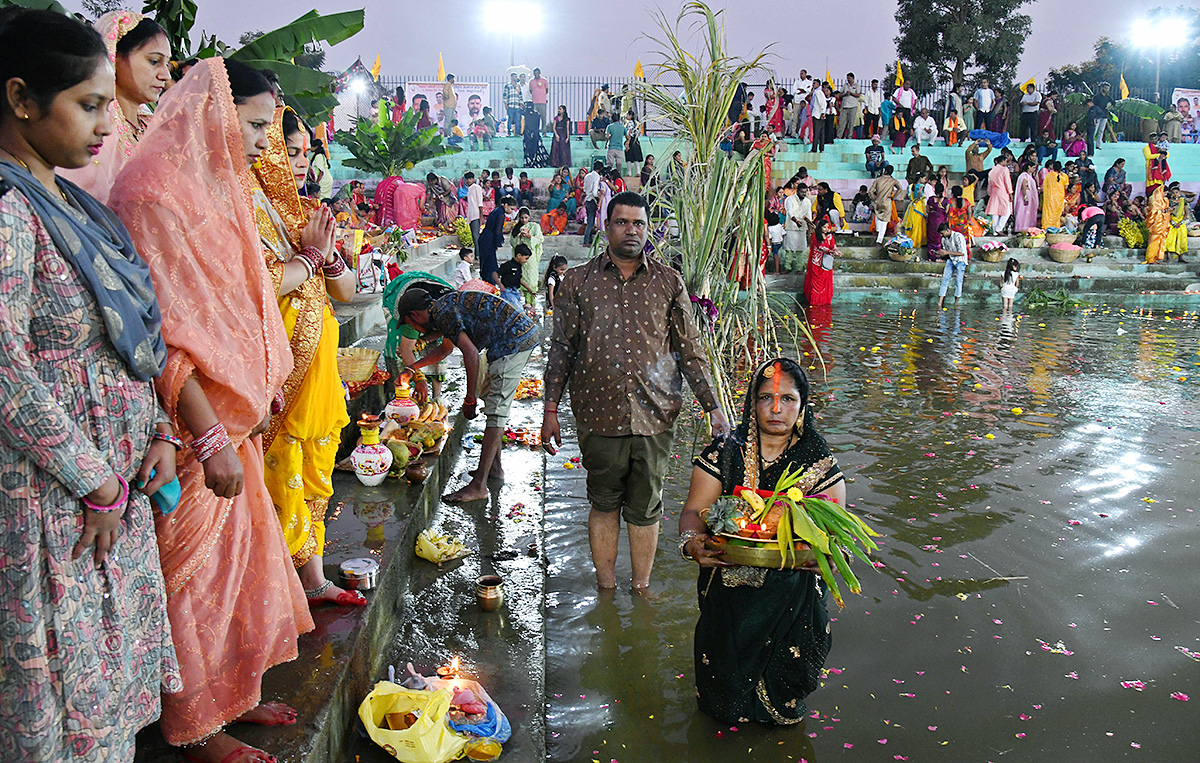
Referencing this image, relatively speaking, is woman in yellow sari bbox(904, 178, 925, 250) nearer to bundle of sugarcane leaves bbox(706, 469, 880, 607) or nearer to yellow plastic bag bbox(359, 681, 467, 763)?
bundle of sugarcane leaves bbox(706, 469, 880, 607)

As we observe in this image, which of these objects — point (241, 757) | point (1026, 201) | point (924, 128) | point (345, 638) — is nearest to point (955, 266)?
point (1026, 201)

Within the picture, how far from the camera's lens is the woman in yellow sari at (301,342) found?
270 centimetres

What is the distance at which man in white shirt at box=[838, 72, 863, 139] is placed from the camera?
2380 cm

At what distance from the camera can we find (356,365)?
4.45 meters

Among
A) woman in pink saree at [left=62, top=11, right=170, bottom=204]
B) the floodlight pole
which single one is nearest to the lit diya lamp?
woman in pink saree at [left=62, top=11, right=170, bottom=204]

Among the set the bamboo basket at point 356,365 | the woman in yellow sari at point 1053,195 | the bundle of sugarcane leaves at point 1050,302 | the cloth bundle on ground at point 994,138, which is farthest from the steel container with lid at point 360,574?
the cloth bundle on ground at point 994,138

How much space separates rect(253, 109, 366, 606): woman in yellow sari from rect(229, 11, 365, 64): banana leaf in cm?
514

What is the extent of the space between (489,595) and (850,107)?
76.5ft

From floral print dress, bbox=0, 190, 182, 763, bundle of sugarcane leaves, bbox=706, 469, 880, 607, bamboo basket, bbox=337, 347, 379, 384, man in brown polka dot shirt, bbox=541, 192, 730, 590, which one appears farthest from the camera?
bamboo basket, bbox=337, 347, 379, 384

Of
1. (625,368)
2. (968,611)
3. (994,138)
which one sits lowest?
(968,611)

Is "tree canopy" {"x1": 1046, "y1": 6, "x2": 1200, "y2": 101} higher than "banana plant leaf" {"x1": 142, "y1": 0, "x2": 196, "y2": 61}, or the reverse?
"tree canopy" {"x1": 1046, "y1": 6, "x2": 1200, "y2": 101}

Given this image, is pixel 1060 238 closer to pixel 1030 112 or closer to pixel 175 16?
pixel 1030 112

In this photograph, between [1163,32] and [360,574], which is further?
[1163,32]

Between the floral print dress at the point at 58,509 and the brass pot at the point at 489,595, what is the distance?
193 cm
